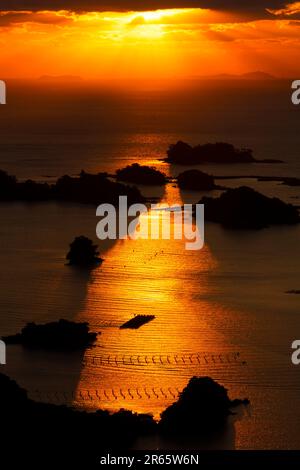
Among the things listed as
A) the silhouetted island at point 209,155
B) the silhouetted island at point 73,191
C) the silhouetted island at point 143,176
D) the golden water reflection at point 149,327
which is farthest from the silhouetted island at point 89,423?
the silhouetted island at point 209,155

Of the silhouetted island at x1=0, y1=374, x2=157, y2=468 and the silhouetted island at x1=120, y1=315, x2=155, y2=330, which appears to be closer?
the silhouetted island at x1=0, y1=374, x2=157, y2=468

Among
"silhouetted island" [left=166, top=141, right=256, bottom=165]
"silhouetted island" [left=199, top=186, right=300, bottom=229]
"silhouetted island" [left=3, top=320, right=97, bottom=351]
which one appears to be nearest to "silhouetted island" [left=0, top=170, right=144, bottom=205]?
"silhouetted island" [left=199, top=186, right=300, bottom=229]

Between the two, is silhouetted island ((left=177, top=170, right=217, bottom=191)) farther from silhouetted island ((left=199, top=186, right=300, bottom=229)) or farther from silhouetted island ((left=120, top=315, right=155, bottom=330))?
silhouetted island ((left=120, top=315, right=155, bottom=330))

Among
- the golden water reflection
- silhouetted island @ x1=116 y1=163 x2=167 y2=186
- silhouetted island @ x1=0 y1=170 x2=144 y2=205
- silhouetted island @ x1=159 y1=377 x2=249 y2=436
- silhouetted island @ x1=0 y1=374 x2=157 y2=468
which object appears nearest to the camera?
silhouetted island @ x1=0 y1=374 x2=157 y2=468

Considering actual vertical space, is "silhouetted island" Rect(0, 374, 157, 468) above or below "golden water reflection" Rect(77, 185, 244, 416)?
below

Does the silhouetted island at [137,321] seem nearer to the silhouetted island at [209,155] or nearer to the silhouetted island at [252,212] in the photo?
the silhouetted island at [252,212]

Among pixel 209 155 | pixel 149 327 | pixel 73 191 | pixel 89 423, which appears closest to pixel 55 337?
pixel 149 327

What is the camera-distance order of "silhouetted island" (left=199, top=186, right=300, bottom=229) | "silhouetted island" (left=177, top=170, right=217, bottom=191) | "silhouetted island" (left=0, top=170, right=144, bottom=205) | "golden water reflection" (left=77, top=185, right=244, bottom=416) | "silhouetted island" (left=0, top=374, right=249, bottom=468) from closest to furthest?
1. "silhouetted island" (left=0, top=374, right=249, bottom=468)
2. "golden water reflection" (left=77, top=185, right=244, bottom=416)
3. "silhouetted island" (left=199, top=186, right=300, bottom=229)
4. "silhouetted island" (left=0, top=170, right=144, bottom=205)
5. "silhouetted island" (left=177, top=170, right=217, bottom=191)
